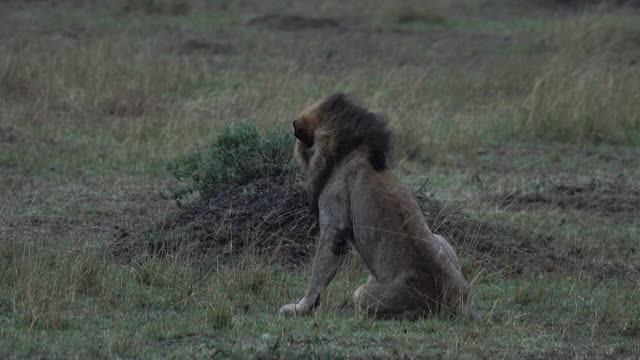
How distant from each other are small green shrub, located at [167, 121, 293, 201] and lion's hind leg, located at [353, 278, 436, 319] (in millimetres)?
2995

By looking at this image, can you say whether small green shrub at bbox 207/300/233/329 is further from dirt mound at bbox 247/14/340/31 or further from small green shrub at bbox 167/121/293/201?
dirt mound at bbox 247/14/340/31

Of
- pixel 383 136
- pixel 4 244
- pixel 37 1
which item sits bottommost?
pixel 37 1

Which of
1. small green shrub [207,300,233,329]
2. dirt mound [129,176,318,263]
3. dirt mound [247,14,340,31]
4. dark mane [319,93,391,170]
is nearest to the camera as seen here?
small green shrub [207,300,233,329]

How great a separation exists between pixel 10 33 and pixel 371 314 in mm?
14454

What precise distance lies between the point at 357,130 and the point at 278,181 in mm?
2619

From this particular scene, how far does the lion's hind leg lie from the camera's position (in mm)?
7672

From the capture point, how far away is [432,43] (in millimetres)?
22281

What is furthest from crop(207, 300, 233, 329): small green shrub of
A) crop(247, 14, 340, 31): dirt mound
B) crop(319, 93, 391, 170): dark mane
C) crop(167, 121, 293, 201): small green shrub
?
crop(247, 14, 340, 31): dirt mound

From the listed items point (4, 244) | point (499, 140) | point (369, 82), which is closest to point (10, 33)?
point (369, 82)

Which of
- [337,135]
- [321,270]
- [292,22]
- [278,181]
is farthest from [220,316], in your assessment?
[292,22]

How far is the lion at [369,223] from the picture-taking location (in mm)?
7684

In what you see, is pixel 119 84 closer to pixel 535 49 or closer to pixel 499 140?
pixel 499 140

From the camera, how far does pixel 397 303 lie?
25.3ft

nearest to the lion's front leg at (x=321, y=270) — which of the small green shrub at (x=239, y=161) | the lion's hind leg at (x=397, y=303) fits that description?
the lion's hind leg at (x=397, y=303)
